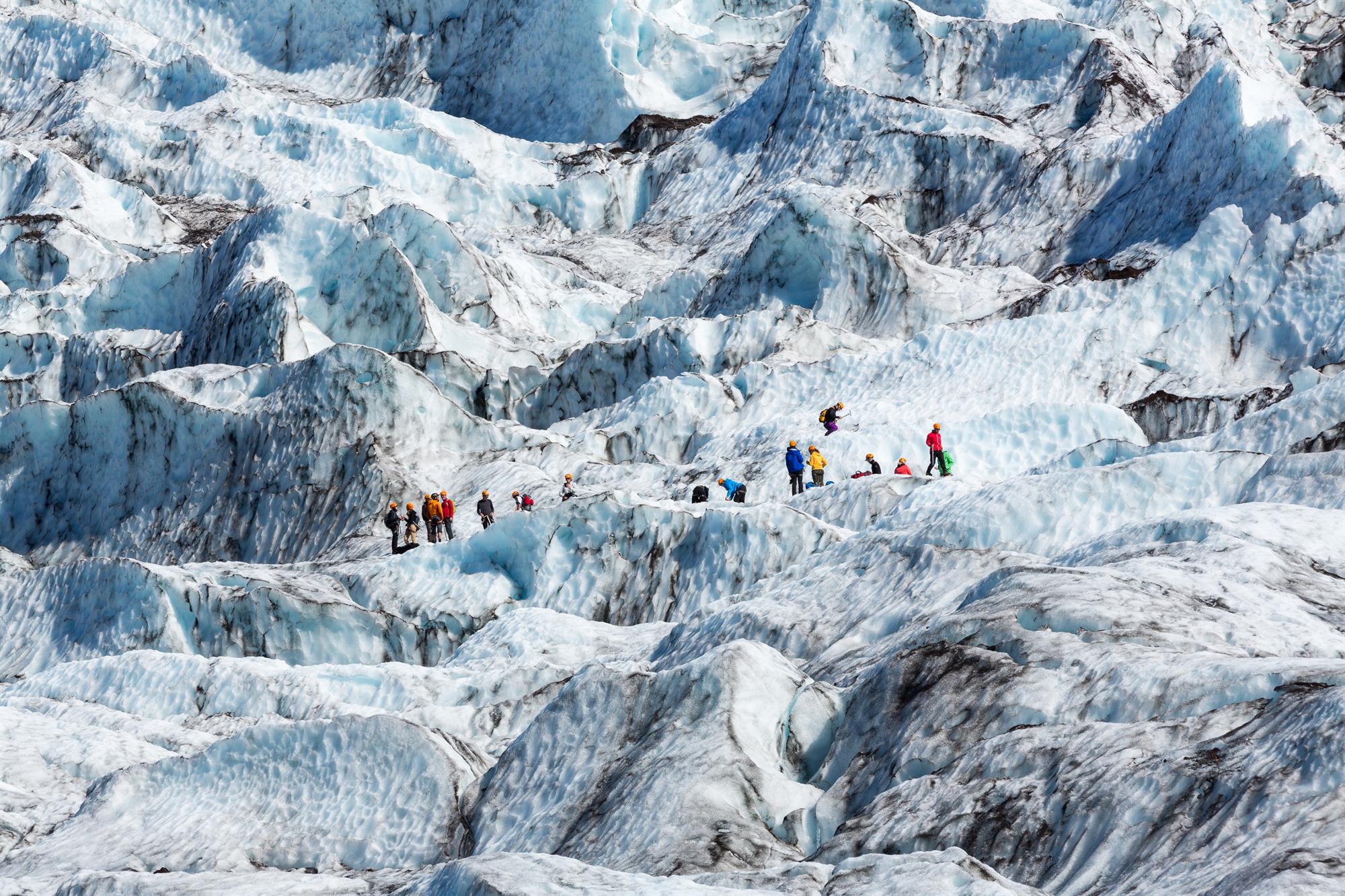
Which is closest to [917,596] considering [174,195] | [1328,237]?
[1328,237]

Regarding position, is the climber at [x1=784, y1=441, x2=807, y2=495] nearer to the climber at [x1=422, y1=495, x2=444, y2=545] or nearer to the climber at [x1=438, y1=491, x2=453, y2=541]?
the climber at [x1=438, y1=491, x2=453, y2=541]

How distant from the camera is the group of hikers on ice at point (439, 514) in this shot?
3325 cm

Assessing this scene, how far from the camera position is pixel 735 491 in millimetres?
32969

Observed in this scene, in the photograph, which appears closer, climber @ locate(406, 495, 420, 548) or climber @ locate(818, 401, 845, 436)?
climber @ locate(406, 495, 420, 548)

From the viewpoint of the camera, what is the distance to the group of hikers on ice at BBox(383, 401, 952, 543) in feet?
107

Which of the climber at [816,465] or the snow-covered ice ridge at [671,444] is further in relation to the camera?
the climber at [816,465]

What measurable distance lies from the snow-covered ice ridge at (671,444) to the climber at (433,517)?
986 millimetres

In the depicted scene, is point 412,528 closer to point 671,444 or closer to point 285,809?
point 671,444

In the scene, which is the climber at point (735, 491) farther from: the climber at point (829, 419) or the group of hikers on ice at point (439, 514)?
the climber at point (829, 419)

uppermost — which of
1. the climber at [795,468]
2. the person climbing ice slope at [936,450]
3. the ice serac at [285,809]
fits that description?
the person climbing ice slope at [936,450]

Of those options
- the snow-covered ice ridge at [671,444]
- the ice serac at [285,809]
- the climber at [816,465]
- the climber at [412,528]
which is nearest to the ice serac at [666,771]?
the snow-covered ice ridge at [671,444]

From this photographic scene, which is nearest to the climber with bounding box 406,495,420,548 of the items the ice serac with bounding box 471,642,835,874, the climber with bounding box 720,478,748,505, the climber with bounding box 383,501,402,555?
the climber with bounding box 383,501,402,555

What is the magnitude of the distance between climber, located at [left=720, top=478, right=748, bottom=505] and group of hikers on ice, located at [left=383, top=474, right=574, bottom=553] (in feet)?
9.50

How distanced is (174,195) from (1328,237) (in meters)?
40.5
